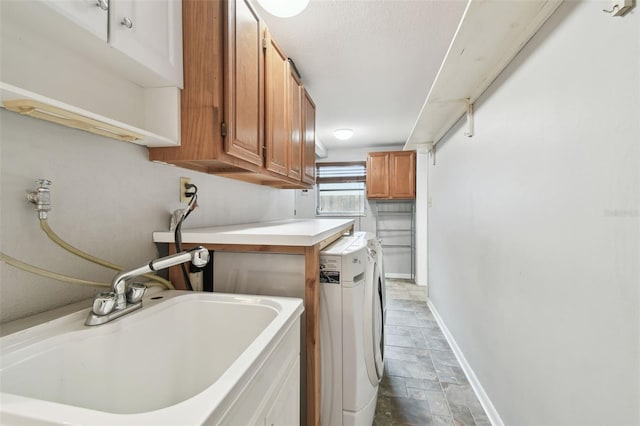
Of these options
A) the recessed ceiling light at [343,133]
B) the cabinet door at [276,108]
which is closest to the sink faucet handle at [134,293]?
the cabinet door at [276,108]

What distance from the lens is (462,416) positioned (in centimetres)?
149

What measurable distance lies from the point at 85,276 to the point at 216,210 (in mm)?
795

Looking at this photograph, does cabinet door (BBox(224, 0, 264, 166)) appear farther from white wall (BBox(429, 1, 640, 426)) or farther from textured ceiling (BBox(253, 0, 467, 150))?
white wall (BBox(429, 1, 640, 426))

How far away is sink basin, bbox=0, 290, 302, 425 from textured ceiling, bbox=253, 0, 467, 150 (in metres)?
1.69

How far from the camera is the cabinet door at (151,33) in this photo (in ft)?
2.47

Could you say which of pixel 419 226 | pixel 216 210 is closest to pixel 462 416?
pixel 216 210

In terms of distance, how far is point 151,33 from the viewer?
88 centimetres

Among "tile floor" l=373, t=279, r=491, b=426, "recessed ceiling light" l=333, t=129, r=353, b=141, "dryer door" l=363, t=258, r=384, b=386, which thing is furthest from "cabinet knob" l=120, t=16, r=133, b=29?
"recessed ceiling light" l=333, t=129, r=353, b=141

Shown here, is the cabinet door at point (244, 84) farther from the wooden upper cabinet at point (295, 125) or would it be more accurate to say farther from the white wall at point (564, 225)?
the white wall at point (564, 225)

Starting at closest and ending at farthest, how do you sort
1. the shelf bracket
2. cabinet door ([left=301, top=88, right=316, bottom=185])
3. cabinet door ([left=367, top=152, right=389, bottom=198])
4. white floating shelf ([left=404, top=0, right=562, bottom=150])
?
white floating shelf ([left=404, top=0, right=562, bottom=150])
the shelf bracket
cabinet door ([left=301, top=88, right=316, bottom=185])
cabinet door ([left=367, top=152, right=389, bottom=198])

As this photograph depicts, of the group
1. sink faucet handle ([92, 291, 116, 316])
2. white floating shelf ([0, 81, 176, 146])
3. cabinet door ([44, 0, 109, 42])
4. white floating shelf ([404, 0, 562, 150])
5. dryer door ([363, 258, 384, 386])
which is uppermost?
white floating shelf ([404, 0, 562, 150])

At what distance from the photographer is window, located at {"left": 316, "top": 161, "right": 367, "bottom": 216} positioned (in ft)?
16.2

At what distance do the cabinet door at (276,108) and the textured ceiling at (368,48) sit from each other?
0.25m

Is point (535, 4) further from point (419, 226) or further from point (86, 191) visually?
point (419, 226)
